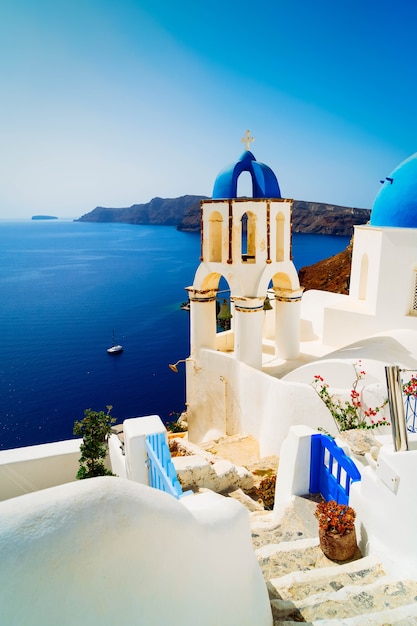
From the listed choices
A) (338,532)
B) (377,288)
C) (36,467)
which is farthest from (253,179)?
(338,532)

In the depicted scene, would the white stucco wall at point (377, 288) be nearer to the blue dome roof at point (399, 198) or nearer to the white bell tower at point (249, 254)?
the blue dome roof at point (399, 198)

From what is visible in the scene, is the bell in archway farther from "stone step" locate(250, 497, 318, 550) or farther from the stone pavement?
the stone pavement

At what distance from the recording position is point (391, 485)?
4035 millimetres

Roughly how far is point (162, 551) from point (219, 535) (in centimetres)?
62

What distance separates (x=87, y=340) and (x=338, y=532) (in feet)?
143

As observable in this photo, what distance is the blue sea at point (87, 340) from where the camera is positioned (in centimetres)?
3164

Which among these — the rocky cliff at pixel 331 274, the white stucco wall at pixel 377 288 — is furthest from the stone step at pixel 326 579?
the rocky cliff at pixel 331 274

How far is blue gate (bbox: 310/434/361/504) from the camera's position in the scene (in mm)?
5233

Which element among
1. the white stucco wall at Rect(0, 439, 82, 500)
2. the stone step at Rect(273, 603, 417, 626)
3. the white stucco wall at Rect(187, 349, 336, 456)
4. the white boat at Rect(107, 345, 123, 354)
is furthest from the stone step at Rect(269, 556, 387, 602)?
the white boat at Rect(107, 345, 123, 354)

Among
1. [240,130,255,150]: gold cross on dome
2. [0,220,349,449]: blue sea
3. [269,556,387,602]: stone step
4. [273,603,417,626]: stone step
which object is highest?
[240,130,255,150]: gold cross on dome

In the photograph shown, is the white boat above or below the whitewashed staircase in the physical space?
below

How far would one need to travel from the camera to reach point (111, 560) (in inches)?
85.1

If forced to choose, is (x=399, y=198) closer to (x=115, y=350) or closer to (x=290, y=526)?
(x=290, y=526)

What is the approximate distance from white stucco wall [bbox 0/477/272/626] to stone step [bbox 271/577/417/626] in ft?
2.54
